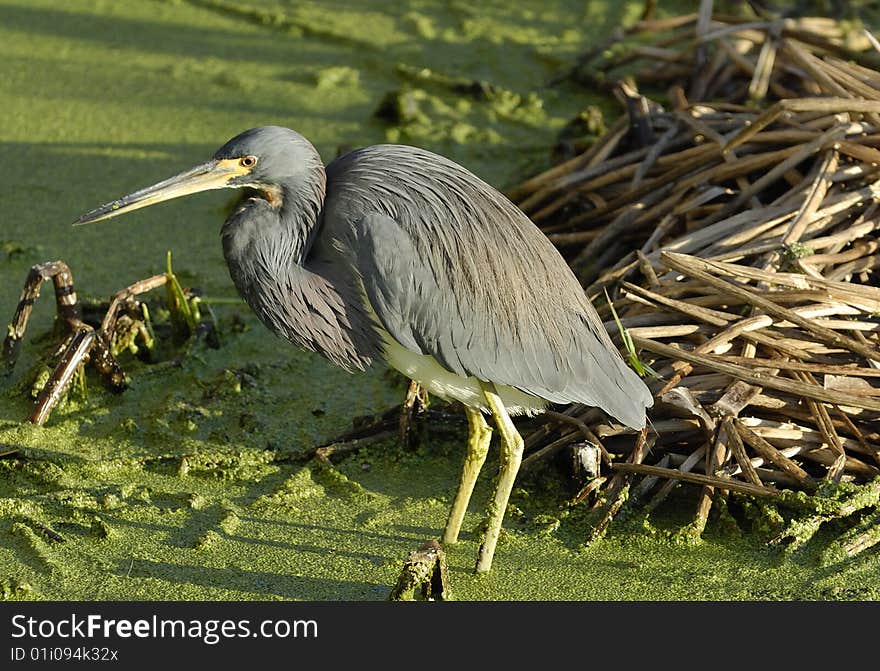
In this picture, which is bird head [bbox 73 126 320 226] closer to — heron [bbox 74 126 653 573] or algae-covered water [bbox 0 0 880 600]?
heron [bbox 74 126 653 573]

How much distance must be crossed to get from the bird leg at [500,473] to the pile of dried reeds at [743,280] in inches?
11.3

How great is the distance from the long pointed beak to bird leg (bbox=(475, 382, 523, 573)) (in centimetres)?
96

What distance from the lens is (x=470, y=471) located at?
380cm

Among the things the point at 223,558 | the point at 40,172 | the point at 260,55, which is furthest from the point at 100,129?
the point at 223,558

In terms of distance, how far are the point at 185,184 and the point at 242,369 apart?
123 centimetres

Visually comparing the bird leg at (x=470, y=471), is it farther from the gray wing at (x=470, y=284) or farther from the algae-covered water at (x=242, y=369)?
the gray wing at (x=470, y=284)

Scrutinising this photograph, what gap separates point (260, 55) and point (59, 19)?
1.18 meters

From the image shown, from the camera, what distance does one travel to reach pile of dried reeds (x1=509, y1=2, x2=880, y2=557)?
392 cm

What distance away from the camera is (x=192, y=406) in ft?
14.3

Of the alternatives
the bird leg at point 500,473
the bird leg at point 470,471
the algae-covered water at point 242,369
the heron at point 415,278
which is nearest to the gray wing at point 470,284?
the heron at point 415,278

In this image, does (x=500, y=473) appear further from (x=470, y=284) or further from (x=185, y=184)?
(x=185, y=184)

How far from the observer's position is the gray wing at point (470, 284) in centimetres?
352

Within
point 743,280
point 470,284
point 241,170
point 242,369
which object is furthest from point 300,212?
point 743,280

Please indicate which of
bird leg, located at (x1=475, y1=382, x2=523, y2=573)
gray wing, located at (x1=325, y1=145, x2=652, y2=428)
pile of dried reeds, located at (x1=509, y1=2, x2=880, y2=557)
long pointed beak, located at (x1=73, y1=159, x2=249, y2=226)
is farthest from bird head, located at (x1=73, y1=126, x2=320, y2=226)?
pile of dried reeds, located at (x1=509, y1=2, x2=880, y2=557)
